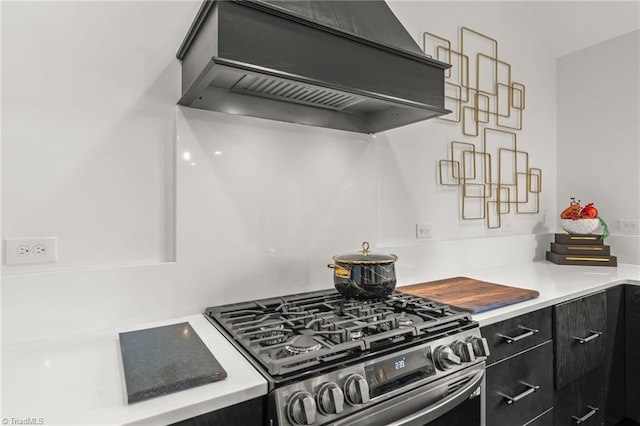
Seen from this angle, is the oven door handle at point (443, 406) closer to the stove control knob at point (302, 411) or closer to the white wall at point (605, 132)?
the stove control knob at point (302, 411)

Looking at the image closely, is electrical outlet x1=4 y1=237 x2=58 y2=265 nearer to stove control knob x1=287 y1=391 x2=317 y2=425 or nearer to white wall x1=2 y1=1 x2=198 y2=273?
white wall x1=2 y1=1 x2=198 y2=273

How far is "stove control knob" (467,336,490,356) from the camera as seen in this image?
3.90 ft

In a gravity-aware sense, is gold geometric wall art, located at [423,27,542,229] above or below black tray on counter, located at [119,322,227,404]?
above

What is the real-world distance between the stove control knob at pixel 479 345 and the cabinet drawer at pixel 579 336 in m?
0.56

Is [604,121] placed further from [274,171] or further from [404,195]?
[274,171]

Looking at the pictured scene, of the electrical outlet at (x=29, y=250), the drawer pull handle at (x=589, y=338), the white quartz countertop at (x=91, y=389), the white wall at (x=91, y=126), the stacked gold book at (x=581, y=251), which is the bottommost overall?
the drawer pull handle at (x=589, y=338)

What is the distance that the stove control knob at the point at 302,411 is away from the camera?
2.69 ft

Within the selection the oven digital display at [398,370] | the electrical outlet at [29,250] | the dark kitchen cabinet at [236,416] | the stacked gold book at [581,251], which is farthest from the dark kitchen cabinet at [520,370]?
the electrical outlet at [29,250]

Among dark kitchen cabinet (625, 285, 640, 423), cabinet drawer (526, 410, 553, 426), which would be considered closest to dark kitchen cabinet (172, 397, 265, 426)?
cabinet drawer (526, 410, 553, 426)

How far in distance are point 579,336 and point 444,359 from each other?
0.96m

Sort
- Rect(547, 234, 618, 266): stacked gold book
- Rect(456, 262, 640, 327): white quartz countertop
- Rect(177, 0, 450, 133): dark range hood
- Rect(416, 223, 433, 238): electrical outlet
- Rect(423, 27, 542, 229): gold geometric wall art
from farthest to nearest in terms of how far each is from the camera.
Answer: Rect(547, 234, 618, 266): stacked gold book < Rect(423, 27, 542, 229): gold geometric wall art < Rect(416, 223, 433, 238): electrical outlet < Rect(456, 262, 640, 327): white quartz countertop < Rect(177, 0, 450, 133): dark range hood

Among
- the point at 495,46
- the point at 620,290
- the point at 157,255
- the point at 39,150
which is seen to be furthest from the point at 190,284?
the point at 495,46

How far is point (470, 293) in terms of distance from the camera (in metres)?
1.61

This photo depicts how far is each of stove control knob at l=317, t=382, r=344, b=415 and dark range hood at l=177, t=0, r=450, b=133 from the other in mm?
887
